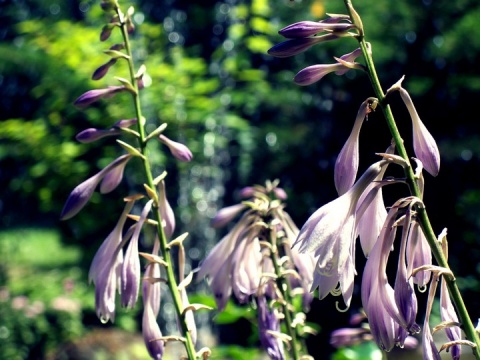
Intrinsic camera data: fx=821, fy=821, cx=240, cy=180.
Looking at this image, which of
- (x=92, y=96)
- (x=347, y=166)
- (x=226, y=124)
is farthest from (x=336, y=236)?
(x=226, y=124)

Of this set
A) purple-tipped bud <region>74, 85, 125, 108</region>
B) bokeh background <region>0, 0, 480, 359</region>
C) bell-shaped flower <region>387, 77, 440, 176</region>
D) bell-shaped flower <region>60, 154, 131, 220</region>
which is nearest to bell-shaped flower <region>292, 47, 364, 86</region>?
bell-shaped flower <region>387, 77, 440, 176</region>

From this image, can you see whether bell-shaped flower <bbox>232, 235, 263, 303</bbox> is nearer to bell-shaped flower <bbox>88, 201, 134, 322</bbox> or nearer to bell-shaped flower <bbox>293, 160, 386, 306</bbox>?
bell-shaped flower <bbox>88, 201, 134, 322</bbox>

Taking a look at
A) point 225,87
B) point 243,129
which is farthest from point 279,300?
point 225,87

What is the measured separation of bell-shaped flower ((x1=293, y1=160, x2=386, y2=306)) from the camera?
1.26 meters

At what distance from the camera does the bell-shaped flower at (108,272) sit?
6.01 ft

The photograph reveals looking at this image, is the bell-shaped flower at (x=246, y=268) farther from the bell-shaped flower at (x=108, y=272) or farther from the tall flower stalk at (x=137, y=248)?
the bell-shaped flower at (x=108, y=272)

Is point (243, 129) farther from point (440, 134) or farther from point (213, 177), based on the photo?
point (440, 134)

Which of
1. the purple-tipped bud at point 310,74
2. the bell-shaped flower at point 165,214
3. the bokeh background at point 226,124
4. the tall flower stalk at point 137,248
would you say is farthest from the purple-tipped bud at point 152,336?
the bokeh background at point 226,124

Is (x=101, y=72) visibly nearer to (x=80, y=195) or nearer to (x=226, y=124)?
(x=80, y=195)

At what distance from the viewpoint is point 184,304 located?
5.79 feet

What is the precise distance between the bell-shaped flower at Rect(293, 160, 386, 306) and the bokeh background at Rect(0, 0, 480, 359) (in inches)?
201

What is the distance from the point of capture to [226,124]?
9656 mm

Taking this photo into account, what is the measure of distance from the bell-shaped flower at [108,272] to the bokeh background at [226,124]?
182 inches

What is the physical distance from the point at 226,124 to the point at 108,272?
784cm
